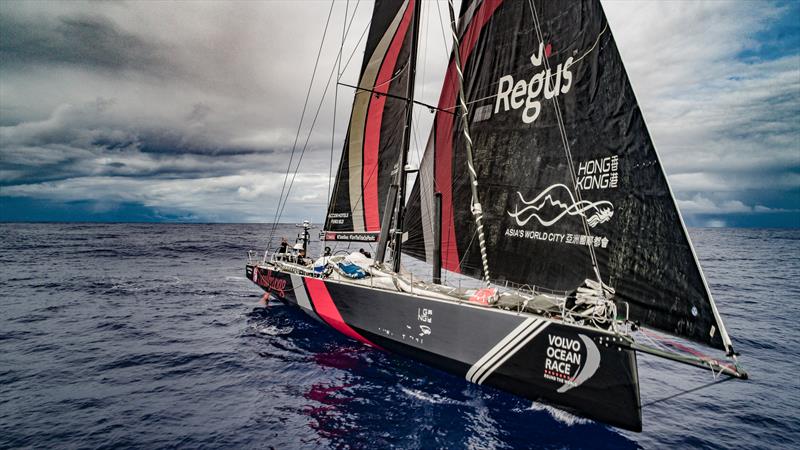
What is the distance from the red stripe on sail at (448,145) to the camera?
9.05m

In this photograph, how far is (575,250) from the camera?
649 cm

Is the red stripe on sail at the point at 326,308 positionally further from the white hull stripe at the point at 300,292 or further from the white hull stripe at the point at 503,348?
the white hull stripe at the point at 503,348

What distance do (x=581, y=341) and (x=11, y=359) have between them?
519 inches

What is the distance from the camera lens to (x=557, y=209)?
6824 mm

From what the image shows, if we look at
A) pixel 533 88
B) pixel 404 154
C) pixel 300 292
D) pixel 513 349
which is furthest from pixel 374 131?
pixel 513 349

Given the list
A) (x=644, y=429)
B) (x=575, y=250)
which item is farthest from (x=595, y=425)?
(x=575, y=250)

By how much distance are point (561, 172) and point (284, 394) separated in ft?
A: 23.2

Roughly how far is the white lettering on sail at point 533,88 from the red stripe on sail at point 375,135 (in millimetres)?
4875

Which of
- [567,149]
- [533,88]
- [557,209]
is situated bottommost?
[557,209]

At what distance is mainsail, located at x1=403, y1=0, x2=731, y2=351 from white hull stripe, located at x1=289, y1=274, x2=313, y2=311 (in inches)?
178

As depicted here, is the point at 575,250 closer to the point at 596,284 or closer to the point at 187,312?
the point at 596,284

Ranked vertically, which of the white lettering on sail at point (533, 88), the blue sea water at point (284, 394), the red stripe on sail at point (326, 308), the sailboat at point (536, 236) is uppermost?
the white lettering on sail at point (533, 88)

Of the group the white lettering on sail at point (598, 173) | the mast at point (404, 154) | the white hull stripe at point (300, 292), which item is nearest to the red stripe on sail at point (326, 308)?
the white hull stripe at point (300, 292)

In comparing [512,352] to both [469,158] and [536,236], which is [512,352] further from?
[469,158]
